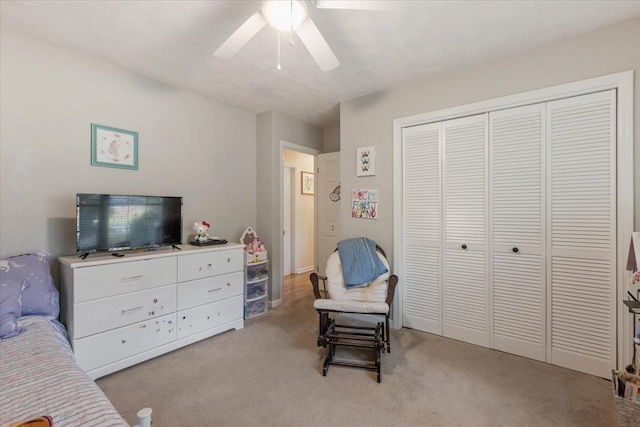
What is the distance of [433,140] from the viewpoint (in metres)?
2.83

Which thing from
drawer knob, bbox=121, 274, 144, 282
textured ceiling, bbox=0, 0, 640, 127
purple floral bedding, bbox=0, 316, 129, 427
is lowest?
purple floral bedding, bbox=0, 316, 129, 427

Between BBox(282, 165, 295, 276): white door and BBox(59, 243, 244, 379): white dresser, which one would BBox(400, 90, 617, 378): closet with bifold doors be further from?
BBox(282, 165, 295, 276): white door

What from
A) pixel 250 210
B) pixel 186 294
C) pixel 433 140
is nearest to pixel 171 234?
pixel 186 294

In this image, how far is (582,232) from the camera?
2166 millimetres

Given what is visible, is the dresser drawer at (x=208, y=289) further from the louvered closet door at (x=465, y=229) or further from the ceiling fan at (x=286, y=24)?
the louvered closet door at (x=465, y=229)

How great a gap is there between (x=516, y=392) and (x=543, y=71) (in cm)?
237

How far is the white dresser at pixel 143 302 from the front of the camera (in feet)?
6.73

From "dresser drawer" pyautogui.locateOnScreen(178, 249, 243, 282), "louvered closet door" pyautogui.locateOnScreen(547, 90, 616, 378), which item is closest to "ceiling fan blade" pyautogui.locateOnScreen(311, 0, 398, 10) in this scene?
"louvered closet door" pyautogui.locateOnScreen(547, 90, 616, 378)

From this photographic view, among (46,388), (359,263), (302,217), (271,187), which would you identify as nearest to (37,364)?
(46,388)

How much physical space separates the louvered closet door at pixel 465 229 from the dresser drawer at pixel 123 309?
255 centimetres

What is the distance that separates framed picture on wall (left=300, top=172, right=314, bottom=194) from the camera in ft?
18.0

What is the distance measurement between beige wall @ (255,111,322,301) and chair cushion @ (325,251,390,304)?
1146 mm

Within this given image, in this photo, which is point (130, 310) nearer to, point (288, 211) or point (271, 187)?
point (271, 187)

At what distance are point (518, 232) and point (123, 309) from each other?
10.6 feet
